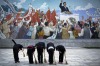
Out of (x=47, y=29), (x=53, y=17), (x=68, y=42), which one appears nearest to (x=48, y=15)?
(x=53, y=17)

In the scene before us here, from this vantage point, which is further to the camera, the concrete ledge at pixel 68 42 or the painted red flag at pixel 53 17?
the painted red flag at pixel 53 17

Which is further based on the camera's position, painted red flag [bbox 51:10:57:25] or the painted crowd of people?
painted red flag [bbox 51:10:57:25]

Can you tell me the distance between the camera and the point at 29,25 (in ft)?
83.1

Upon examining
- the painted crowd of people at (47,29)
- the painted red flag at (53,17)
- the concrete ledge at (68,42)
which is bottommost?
the concrete ledge at (68,42)

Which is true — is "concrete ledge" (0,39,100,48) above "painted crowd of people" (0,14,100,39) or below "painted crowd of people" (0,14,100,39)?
Result: below

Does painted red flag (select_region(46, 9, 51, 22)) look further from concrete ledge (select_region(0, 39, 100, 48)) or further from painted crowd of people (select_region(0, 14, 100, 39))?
concrete ledge (select_region(0, 39, 100, 48))

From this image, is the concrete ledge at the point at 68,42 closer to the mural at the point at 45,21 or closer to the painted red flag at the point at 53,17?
the mural at the point at 45,21

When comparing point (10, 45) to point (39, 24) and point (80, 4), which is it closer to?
point (39, 24)

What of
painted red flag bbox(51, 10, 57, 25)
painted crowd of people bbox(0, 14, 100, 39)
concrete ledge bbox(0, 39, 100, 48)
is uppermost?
painted red flag bbox(51, 10, 57, 25)

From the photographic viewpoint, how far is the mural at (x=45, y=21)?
83.0 ft

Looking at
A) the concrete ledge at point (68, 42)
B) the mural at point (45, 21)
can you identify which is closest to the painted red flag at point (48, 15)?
Answer: the mural at point (45, 21)

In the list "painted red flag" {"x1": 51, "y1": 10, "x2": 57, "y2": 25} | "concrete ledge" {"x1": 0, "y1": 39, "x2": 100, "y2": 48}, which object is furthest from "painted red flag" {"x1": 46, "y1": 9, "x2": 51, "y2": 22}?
"concrete ledge" {"x1": 0, "y1": 39, "x2": 100, "y2": 48}

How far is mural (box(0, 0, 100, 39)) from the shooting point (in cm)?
2530

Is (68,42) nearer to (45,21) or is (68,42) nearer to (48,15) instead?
(45,21)
